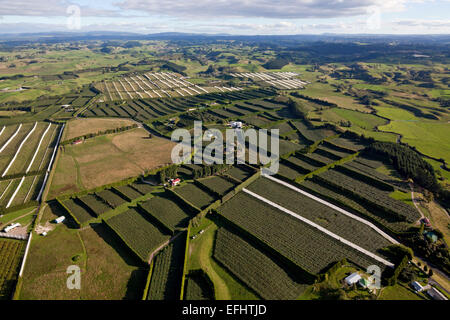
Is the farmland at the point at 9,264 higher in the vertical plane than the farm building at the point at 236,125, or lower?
lower

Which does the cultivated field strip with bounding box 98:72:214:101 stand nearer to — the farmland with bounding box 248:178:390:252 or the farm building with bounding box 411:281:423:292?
the farmland with bounding box 248:178:390:252

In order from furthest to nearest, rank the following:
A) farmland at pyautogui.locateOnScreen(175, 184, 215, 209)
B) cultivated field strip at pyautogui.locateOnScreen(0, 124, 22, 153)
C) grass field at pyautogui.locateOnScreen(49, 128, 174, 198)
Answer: cultivated field strip at pyautogui.locateOnScreen(0, 124, 22, 153), grass field at pyautogui.locateOnScreen(49, 128, 174, 198), farmland at pyautogui.locateOnScreen(175, 184, 215, 209)

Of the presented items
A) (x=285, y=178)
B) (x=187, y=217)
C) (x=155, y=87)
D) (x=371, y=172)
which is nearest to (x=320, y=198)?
(x=285, y=178)

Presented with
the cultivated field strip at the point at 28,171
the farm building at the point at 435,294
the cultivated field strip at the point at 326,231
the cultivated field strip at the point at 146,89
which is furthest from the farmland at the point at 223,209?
the cultivated field strip at the point at 146,89

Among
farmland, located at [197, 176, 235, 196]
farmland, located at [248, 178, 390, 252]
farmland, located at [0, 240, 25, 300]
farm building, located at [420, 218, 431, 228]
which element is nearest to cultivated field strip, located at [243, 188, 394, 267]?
farmland, located at [248, 178, 390, 252]

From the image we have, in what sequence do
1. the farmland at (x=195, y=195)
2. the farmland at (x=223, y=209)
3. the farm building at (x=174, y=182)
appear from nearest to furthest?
the farmland at (x=223, y=209) → the farmland at (x=195, y=195) → the farm building at (x=174, y=182)

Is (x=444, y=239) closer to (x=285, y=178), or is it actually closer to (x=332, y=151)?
(x=285, y=178)

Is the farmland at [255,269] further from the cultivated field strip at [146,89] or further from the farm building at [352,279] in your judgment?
the cultivated field strip at [146,89]
